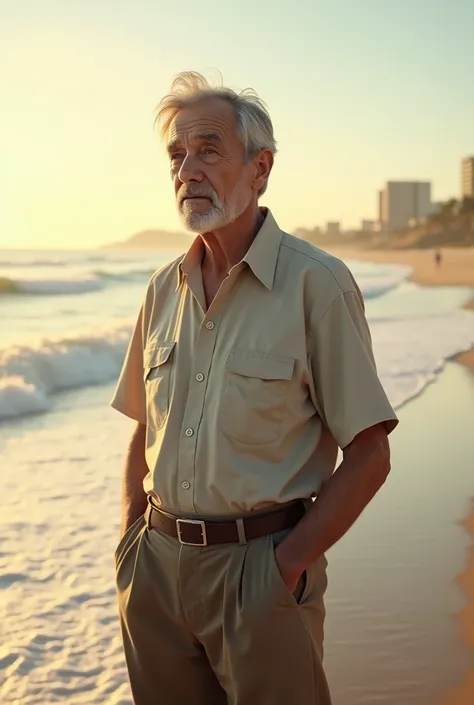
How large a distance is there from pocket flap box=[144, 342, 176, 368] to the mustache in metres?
0.38

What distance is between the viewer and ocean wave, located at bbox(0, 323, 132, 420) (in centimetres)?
1066

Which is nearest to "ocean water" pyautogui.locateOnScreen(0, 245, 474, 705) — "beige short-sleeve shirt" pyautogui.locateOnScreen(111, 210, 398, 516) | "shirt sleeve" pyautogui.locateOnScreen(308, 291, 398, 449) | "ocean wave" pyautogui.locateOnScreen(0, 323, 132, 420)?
"ocean wave" pyautogui.locateOnScreen(0, 323, 132, 420)

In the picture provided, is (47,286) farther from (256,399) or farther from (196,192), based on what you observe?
(256,399)

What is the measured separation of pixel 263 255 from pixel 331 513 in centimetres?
64

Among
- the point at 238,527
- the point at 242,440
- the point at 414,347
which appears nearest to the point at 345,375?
the point at 242,440

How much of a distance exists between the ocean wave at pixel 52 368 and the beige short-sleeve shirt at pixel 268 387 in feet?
26.6

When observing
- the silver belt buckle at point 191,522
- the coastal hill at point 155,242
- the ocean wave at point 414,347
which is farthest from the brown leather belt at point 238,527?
the coastal hill at point 155,242

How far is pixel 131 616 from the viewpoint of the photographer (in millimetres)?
2297

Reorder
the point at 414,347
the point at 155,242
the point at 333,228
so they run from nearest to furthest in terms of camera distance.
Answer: the point at 414,347, the point at 155,242, the point at 333,228

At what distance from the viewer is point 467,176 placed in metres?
175

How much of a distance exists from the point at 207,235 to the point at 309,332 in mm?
427

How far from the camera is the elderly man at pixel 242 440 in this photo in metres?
2.10

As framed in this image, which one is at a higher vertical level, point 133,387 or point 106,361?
point 133,387

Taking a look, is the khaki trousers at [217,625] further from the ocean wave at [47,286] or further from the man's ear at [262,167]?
the ocean wave at [47,286]
